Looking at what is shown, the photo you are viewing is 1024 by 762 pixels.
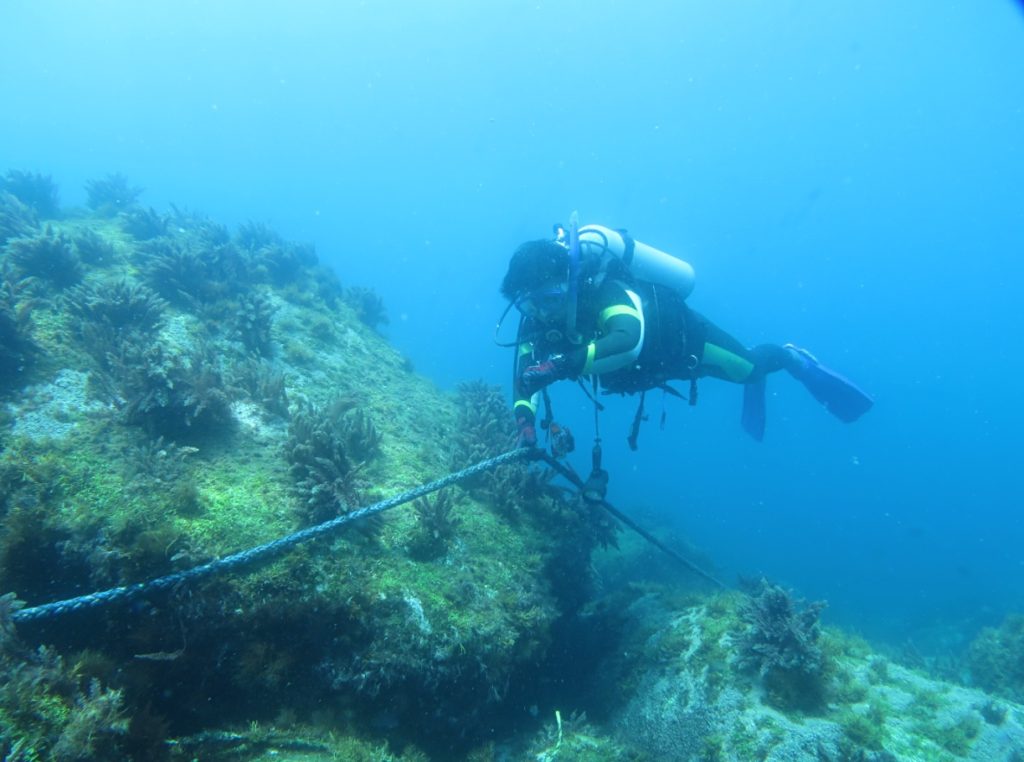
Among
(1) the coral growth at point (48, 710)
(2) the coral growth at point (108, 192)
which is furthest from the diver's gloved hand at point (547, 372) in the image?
(2) the coral growth at point (108, 192)

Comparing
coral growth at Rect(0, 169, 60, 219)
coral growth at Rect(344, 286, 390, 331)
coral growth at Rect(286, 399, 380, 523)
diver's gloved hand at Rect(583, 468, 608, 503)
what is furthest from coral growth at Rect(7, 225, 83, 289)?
diver's gloved hand at Rect(583, 468, 608, 503)

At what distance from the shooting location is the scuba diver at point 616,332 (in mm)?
6105

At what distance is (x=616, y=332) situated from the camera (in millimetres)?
6035

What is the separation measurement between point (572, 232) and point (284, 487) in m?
4.80

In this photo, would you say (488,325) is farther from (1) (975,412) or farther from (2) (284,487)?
(1) (975,412)

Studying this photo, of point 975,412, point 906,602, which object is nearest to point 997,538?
point 906,602

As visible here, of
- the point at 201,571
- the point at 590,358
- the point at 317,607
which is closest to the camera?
the point at 201,571

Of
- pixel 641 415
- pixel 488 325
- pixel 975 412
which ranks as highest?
pixel 975 412

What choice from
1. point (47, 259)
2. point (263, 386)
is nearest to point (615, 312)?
point (263, 386)

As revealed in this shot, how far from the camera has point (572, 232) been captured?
6523 mm

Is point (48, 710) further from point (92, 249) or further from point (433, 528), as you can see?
point (92, 249)

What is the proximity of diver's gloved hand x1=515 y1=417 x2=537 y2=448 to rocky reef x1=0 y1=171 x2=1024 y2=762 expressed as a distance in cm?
78

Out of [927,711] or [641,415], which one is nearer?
[927,711]

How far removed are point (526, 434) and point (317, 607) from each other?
3114mm
